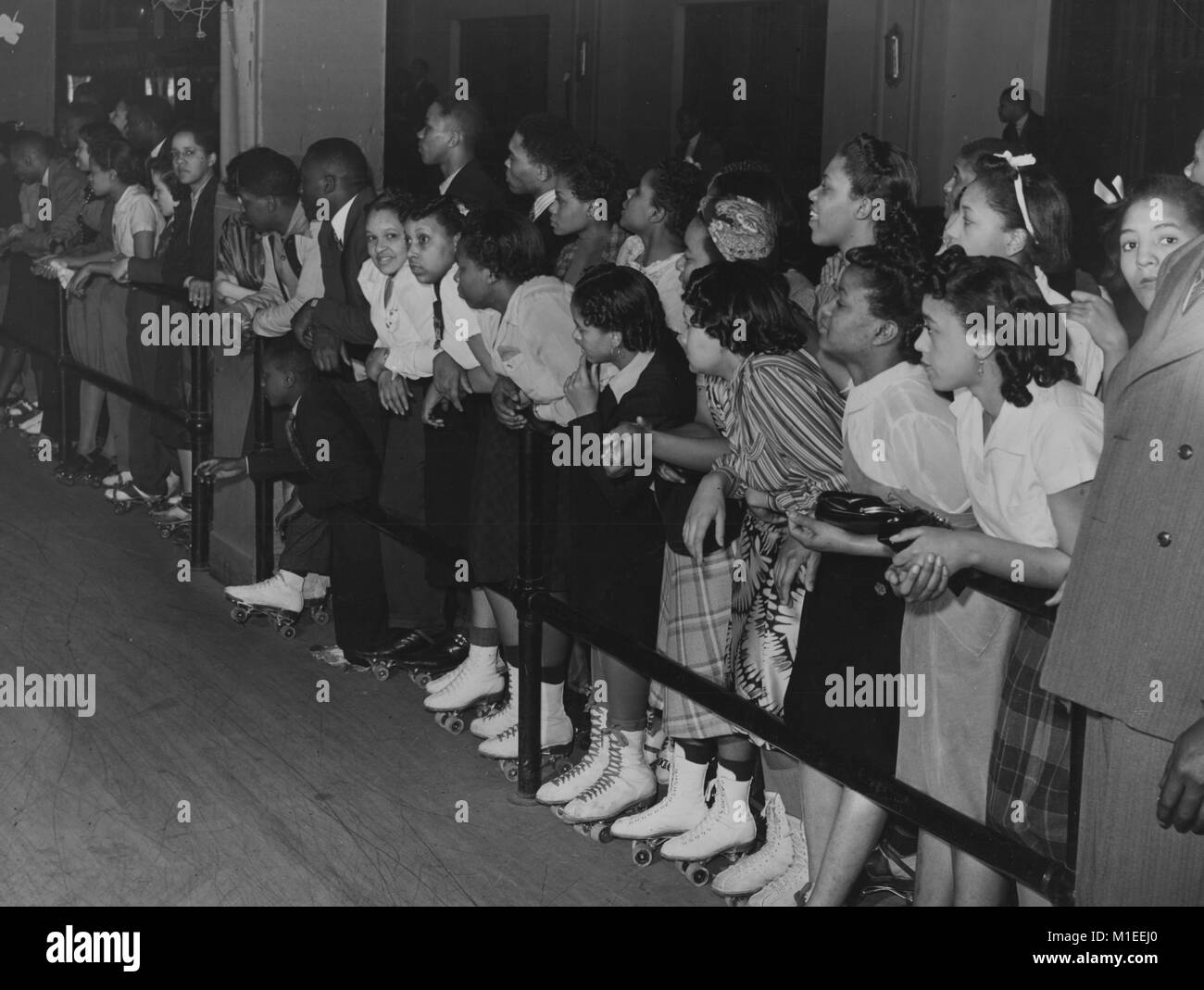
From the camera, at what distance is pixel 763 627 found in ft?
9.75

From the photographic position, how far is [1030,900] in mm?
2271

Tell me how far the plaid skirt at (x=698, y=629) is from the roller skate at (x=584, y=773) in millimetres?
238

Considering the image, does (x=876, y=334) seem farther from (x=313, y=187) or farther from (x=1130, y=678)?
(x=313, y=187)

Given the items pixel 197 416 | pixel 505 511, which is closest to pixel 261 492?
pixel 197 416

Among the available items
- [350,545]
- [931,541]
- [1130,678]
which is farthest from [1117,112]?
[1130,678]

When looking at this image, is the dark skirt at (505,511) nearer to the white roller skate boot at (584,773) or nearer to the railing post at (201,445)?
the white roller skate boot at (584,773)

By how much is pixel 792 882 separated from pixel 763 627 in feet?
1.51

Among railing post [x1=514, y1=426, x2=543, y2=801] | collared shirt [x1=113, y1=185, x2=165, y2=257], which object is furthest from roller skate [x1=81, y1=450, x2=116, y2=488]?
railing post [x1=514, y1=426, x2=543, y2=801]

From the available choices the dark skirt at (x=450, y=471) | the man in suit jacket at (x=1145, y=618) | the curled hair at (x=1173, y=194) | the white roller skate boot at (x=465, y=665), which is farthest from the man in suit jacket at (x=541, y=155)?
the man in suit jacket at (x=1145, y=618)

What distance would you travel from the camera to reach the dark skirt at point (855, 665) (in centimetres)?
267

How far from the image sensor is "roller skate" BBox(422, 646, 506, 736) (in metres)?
3.98

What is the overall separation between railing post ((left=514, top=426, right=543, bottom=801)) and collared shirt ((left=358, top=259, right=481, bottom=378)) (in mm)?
668

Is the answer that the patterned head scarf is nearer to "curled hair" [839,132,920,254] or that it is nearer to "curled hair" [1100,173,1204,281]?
"curled hair" [839,132,920,254]
